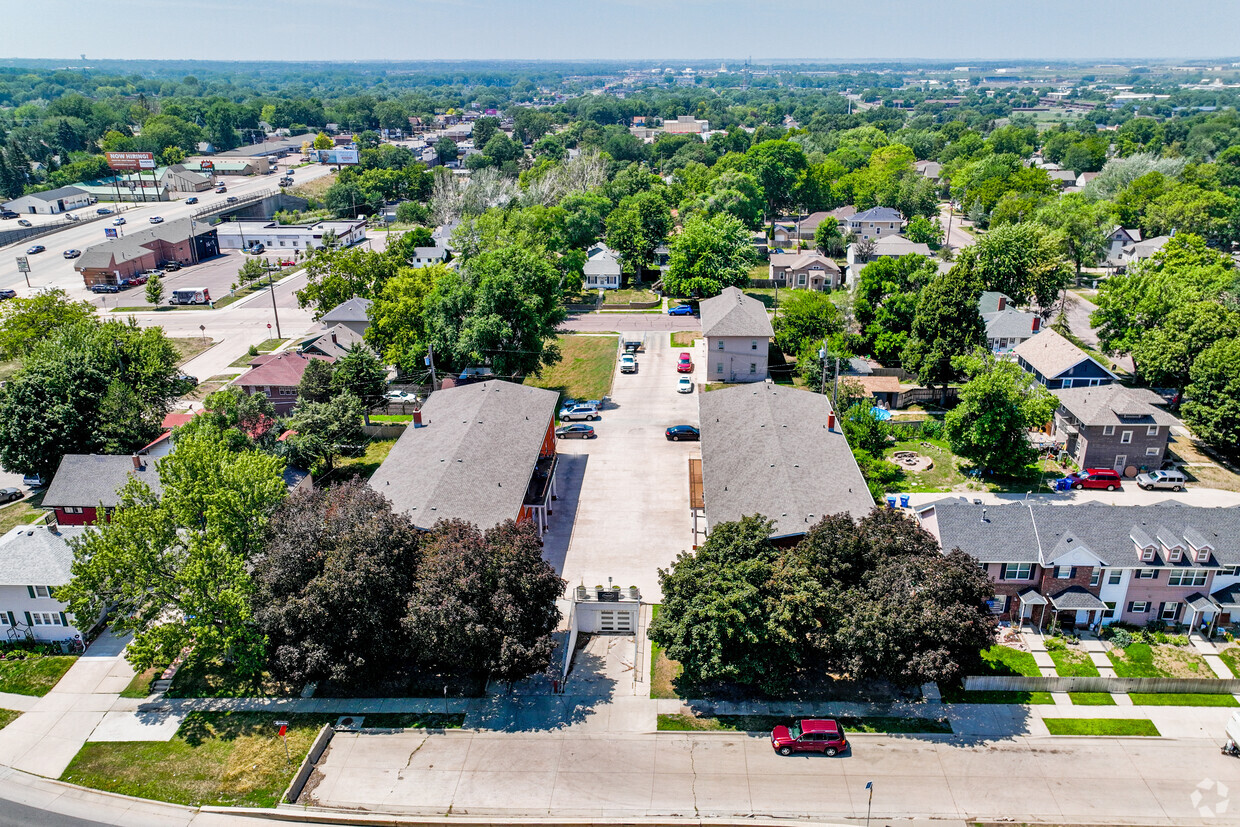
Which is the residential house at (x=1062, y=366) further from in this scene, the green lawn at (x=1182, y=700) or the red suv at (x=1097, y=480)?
the green lawn at (x=1182, y=700)

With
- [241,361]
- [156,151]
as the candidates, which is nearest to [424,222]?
[241,361]

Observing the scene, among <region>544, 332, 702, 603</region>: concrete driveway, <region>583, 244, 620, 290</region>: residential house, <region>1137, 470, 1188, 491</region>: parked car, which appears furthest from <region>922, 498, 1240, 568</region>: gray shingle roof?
<region>583, 244, 620, 290</region>: residential house

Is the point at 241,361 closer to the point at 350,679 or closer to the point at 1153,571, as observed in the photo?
the point at 350,679

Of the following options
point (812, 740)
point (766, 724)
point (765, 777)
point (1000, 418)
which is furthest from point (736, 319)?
point (765, 777)

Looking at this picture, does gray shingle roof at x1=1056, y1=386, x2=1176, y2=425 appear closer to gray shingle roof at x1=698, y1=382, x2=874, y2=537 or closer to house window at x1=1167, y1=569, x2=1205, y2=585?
house window at x1=1167, y1=569, x2=1205, y2=585

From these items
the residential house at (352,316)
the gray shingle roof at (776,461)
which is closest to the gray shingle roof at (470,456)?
the gray shingle roof at (776,461)

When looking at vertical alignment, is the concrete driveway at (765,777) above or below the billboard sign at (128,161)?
below

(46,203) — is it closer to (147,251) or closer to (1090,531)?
(147,251)
